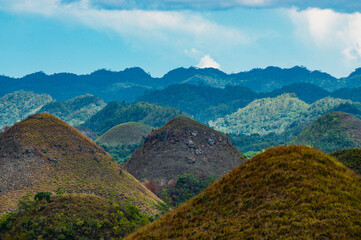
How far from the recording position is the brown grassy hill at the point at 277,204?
31.9m

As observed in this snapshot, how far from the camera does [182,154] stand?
144 meters

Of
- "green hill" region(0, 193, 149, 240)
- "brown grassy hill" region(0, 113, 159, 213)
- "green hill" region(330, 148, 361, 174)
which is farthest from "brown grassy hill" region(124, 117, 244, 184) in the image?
"green hill" region(330, 148, 361, 174)

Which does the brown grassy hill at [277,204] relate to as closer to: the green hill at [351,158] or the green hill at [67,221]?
the green hill at [351,158]

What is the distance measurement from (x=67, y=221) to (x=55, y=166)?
125ft

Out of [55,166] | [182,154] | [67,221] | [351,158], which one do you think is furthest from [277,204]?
[182,154]

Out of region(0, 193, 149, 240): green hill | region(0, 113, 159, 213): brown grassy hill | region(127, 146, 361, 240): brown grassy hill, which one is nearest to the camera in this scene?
region(127, 146, 361, 240): brown grassy hill

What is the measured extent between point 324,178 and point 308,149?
13.7 ft

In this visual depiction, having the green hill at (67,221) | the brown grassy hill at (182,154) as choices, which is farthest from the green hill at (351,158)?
the brown grassy hill at (182,154)

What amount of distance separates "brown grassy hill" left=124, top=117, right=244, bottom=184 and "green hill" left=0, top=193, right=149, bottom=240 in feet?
219

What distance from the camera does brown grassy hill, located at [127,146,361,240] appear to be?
31906 mm

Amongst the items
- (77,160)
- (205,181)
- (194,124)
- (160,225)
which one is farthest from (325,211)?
(194,124)

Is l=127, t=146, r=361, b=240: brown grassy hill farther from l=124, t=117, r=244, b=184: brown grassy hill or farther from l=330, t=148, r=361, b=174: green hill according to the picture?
l=124, t=117, r=244, b=184: brown grassy hill

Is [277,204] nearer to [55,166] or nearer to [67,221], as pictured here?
[67,221]

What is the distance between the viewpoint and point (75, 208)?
201ft
